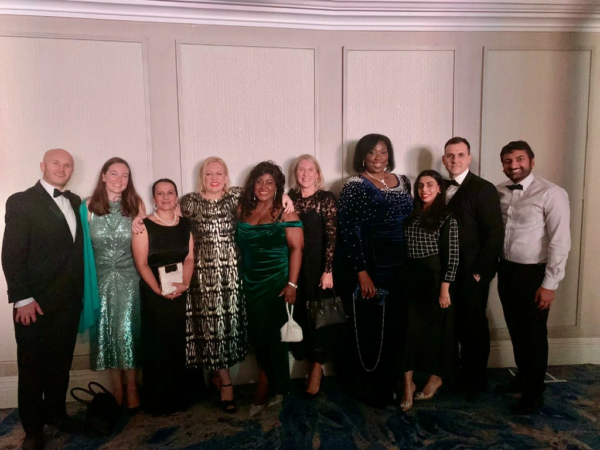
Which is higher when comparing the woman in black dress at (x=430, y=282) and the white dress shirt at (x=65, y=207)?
the white dress shirt at (x=65, y=207)

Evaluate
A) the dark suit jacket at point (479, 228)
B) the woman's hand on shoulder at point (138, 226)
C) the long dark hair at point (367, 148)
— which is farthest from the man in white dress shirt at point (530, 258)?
the woman's hand on shoulder at point (138, 226)

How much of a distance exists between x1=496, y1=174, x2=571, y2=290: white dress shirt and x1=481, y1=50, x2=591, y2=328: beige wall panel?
57 centimetres

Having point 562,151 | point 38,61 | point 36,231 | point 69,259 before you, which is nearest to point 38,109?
point 38,61

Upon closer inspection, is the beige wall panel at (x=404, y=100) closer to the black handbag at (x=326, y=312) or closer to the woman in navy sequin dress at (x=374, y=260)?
the woman in navy sequin dress at (x=374, y=260)

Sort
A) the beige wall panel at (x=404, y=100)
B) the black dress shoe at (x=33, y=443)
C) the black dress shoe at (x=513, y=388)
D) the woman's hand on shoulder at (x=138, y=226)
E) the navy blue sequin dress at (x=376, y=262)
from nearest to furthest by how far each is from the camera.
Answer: the black dress shoe at (x=33, y=443) → the woman's hand on shoulder at (x=138, y=226) → the navy blue sequin dress at (x=376, y=262) → the black dress shoe at (x=513, y=388) → the beige wall panel at (x=404, y=100)

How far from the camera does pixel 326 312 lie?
2.77 meters

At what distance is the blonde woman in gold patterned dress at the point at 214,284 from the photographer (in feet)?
9.07

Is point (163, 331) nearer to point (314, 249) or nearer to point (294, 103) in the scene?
point (314, 249)

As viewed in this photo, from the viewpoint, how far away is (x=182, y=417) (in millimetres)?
2734

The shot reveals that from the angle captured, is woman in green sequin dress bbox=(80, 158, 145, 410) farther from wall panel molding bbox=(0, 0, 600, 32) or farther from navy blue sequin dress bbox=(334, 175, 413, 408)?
navy blue sequin dress bbox=(334, 175, 413, 408)

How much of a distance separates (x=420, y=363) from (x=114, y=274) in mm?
2172

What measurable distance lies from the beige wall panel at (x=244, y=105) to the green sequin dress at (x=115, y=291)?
24.1 inches

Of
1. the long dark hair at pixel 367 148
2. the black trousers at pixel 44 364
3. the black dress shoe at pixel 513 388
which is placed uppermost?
the long dark hair at pixel 367 148

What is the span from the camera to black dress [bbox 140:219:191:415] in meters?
2.67
